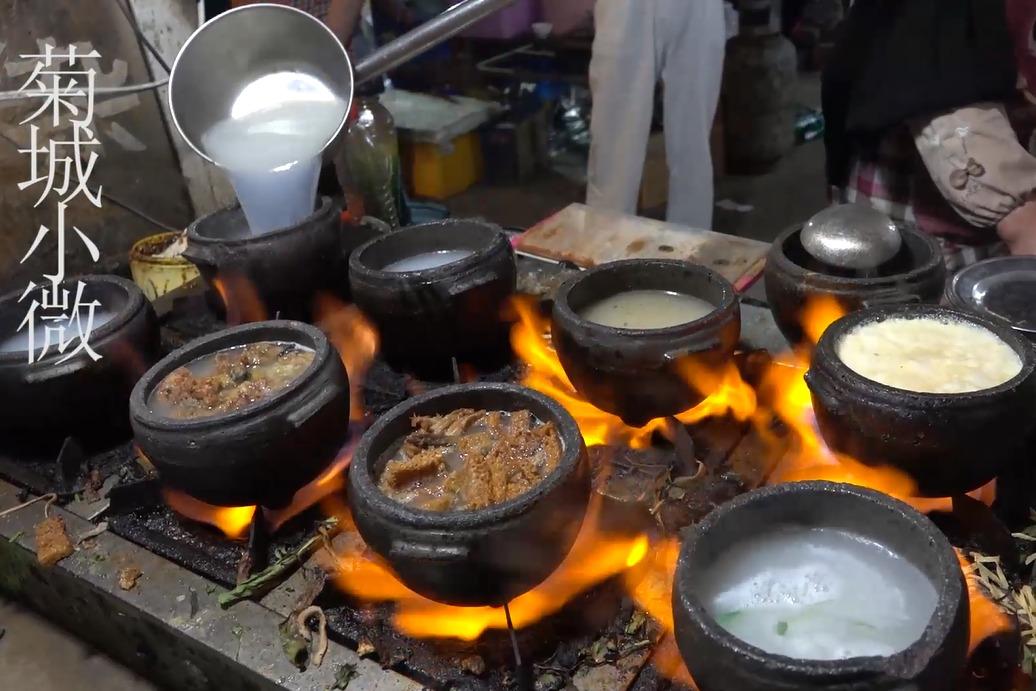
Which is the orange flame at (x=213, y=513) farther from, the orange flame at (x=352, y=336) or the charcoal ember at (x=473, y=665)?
the charcoal ember at (x=473, y=665)

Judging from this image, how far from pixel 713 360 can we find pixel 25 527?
7.01 feet

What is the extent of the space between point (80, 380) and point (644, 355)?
1.76 metres

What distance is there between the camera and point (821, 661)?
1.32m

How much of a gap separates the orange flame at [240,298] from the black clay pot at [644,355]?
A: 122cm

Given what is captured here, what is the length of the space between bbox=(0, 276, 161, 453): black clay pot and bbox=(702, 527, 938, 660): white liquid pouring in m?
2.04

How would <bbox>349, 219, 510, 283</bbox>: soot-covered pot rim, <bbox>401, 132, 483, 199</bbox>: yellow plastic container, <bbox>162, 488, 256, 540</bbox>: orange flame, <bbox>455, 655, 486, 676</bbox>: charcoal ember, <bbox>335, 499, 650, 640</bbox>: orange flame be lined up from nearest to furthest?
<bbox>455, 655, 486, 676</bbox>: charcoal ember < <bbox>335, 499, 650, 640</bbox>: orange flame < <bbox>162, 488, 256, 540</bbox>: orange flame < <bbox>349, 219, 510, 283</bbox>: soot-covered pot rim < <bbox>401, 132, 483, 199</bbox>: yellow plastic container

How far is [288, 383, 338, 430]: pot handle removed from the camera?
2184 mm

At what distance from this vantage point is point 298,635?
2047 mm

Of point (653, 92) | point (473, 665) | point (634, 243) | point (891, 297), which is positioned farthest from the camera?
point (653, 92)

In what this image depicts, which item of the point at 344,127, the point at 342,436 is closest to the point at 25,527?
the point at 342,436

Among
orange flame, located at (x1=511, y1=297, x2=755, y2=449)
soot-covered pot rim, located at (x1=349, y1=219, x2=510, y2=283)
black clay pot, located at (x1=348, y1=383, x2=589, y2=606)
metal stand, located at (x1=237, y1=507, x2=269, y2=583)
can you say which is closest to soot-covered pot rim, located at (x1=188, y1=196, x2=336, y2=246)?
soot-covered pot rim, located at (x1=349, y1=219, x2=510, y2=283)

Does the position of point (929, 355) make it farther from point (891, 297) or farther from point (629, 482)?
point (629, 482)

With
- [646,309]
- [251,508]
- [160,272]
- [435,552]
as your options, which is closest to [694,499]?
[646,309]

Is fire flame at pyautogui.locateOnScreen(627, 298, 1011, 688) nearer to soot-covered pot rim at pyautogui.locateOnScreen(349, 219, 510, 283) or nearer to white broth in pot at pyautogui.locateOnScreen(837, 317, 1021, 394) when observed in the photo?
white broth in pot at pyautogui.locateOnScreen(837, 317, 1021, 394)
